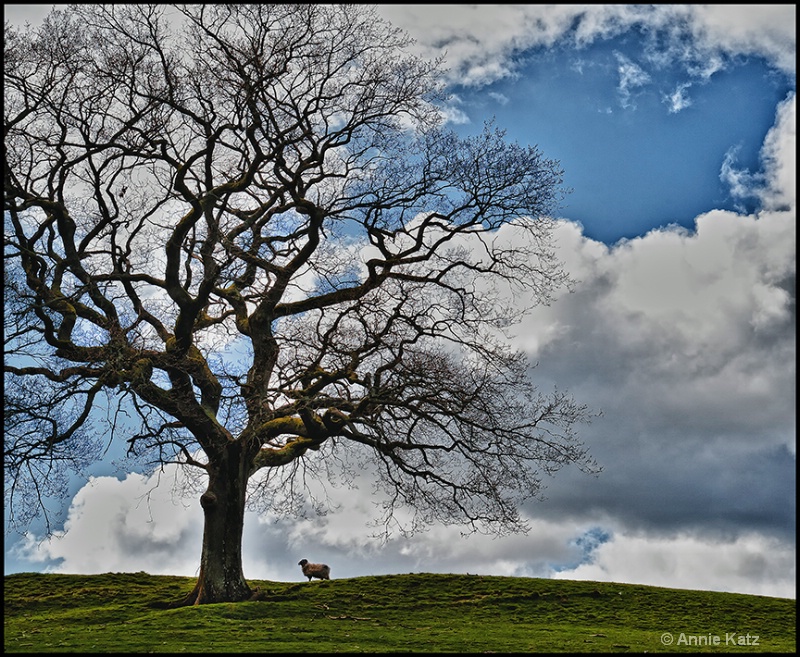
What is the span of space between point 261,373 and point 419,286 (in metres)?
4.66

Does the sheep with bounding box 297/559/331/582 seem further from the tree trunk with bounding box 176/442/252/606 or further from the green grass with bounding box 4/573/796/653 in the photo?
the tree trunk with bounding box 176/442/252/606

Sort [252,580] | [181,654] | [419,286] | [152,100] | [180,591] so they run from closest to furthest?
1. [181,654]
2. [152,100]
3. [419,286]
4. [180,591]
5. [252,580]

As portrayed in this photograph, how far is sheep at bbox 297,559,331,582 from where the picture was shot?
77.4 feet

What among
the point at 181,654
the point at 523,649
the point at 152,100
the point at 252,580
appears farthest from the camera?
the point at 252,580

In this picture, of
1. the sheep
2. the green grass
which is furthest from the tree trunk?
the sheep

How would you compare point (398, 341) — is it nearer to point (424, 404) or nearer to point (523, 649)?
point (424, 404)

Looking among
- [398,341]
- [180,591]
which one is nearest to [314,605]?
[180,591]

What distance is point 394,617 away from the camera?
18.3 meters

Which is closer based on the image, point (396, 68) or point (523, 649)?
point (523, 649)

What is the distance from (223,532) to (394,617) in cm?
460

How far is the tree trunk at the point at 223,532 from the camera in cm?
1873

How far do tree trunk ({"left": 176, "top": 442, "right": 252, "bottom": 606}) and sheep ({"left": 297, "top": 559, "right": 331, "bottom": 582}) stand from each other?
14.5ft

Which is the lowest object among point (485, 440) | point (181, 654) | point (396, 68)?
point (181, 654)

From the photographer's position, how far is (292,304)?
20141 millimetres
